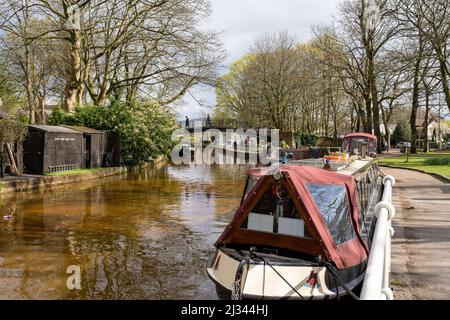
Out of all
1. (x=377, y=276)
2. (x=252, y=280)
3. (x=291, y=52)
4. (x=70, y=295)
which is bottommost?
(x=70, y=295)

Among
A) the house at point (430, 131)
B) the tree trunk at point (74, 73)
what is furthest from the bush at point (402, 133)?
the tree trunk at point (74, 73)

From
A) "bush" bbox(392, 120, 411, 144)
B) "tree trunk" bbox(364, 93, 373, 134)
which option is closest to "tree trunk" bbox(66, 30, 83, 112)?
"tree trunk" bbox(364, 93, 373, 134)

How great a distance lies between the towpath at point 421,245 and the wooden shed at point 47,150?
1530 centimetres

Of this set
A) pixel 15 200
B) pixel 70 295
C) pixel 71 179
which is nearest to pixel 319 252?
pixel 70 295

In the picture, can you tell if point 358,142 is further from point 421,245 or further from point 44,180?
point 421,245

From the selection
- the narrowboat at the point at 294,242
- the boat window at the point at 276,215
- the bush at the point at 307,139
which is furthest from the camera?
the bush at the point at 307,139

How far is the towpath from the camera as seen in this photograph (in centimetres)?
667

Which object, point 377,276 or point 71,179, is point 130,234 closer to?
point 377,276

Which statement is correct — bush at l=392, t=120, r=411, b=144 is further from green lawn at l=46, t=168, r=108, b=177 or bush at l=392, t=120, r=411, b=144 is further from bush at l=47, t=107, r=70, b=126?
green lawn at l=46, t=168, r=108, b=177

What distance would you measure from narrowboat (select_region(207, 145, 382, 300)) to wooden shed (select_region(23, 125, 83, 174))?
53.1 feet

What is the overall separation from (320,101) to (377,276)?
51504 mm

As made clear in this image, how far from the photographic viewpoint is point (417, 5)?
27.3 m

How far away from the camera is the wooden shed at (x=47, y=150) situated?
20.7m

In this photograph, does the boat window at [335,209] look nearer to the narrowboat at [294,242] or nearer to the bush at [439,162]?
the narrowboat at [294,242]
